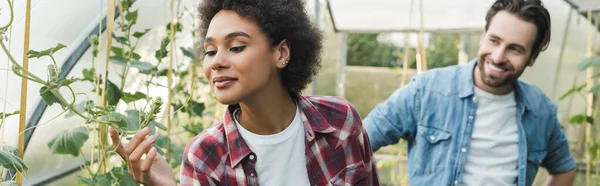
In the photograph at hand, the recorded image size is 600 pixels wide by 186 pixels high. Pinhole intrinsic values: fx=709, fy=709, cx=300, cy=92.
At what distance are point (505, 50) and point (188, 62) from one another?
1805mm

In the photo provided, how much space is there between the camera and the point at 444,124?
221 cm

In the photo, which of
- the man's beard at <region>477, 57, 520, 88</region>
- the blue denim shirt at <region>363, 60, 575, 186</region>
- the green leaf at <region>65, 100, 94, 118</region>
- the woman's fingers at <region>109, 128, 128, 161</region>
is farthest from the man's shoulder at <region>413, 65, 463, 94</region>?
the woman's fingers at <region>109, 128, 128, 161</region>

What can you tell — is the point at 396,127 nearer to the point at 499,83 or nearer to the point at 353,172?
the point at 499,83

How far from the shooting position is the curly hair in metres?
1.46

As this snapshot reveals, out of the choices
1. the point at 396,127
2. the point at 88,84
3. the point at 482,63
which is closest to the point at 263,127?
the point at 396,127

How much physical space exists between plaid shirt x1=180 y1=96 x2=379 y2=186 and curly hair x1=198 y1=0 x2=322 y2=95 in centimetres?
7

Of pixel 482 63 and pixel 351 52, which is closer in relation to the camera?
pixel 482 63

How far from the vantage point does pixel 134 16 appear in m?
2.14

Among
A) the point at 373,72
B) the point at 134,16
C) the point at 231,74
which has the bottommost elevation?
the point at 373,72

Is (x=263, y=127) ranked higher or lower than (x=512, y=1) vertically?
lower

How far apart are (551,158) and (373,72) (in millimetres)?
4154

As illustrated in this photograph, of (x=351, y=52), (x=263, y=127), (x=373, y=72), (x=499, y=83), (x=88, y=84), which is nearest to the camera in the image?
(x=263, y=127)

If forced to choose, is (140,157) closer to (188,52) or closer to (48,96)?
(48,96)

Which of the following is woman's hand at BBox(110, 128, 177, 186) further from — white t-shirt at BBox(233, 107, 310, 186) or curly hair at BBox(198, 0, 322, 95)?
curly hair at BBox(198, 0, 322, 95)
